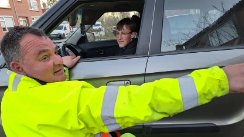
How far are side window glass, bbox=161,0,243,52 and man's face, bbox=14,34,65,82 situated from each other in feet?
3.49

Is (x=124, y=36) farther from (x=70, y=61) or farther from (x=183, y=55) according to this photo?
(x=183, y=55)

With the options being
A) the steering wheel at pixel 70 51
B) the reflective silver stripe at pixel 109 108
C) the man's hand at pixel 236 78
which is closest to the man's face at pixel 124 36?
the steering wheel at pixel 70 51

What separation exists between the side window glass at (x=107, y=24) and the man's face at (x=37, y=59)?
1.86m

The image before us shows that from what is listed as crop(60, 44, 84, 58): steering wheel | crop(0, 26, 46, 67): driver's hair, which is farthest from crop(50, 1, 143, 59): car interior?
crop(0, 26, 46, 67): driver's hair

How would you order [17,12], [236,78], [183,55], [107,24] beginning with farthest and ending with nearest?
1. [17,12]
2. [107,24]
3. [183,55]
4. [236,78]

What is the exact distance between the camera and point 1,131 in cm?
251

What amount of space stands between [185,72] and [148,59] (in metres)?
0.26

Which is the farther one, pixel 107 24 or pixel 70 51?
pixel 107 24

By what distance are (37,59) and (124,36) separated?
1800 millimetres

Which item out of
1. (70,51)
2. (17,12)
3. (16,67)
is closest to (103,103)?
(16,67)

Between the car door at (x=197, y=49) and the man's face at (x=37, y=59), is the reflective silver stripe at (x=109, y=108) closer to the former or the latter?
the man's face at (x=37, y=59)

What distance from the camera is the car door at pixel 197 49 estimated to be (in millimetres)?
2154

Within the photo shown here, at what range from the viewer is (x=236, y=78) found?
112cm

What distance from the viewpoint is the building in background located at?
27.9m
